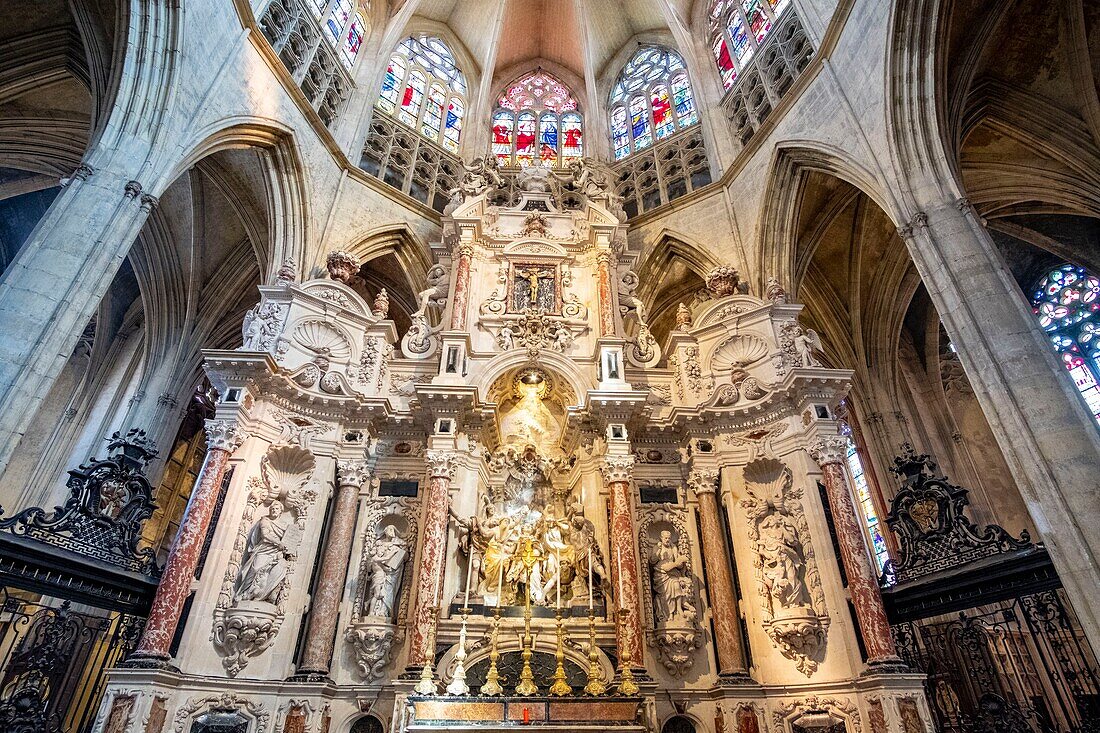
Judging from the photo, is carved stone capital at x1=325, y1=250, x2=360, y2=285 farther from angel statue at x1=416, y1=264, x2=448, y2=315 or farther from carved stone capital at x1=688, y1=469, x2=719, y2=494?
carved stone capital at x1=688, y1=469, x2=719, y2=494

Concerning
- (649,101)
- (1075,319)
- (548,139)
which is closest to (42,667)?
(548,139)

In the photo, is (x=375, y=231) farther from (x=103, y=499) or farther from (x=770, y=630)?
(x=770, y=630)

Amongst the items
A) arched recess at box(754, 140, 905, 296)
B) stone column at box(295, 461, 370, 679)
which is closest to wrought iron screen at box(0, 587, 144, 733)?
stone column at box(295, 461, 370, 679)

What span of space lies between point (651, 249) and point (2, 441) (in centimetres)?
1463

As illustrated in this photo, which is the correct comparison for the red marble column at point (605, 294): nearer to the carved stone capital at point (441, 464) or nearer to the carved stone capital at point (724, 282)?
the carved stone capital at point (724, 282)

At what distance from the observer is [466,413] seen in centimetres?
1151

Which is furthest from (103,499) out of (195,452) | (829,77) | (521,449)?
(829,77)

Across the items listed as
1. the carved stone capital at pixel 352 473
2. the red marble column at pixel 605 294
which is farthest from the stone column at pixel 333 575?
the red marble column at pixel 605 294

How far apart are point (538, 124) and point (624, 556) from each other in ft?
55.8

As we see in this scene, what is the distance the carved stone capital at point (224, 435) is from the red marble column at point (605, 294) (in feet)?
23.8

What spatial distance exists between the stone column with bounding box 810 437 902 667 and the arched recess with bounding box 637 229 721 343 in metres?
6.33

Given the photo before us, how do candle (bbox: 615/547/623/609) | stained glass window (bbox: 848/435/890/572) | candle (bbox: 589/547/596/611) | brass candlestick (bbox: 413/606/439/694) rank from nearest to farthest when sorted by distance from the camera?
brass candlestick (bbox: 413/606/439/694) < candle (bbox: 615/547/623/609) < candle (bbox: 589/547/596/611) < stained glass window (bbox: 848/435/890/572)

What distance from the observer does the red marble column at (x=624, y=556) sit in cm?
922

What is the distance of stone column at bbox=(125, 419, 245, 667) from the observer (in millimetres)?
8242
